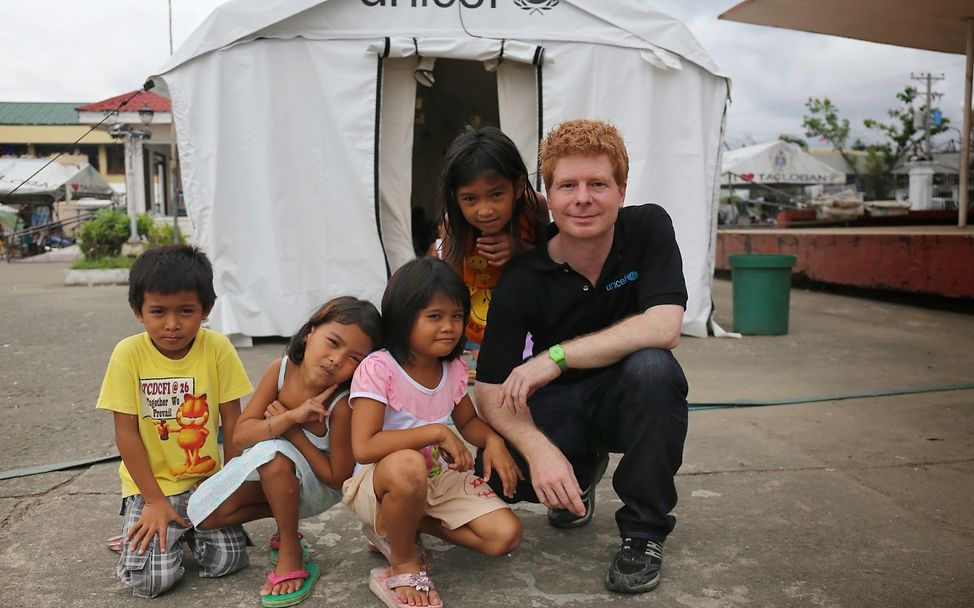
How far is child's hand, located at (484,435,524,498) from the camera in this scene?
7.03 feet

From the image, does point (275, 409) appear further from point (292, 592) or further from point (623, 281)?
point (623, 281)

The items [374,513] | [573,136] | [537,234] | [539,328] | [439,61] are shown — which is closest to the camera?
[374,513]

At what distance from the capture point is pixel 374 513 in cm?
204

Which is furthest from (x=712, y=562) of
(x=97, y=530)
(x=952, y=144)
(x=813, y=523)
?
(x=952, y=144)

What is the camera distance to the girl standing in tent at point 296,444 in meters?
2.06

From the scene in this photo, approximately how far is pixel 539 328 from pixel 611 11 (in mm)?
4444

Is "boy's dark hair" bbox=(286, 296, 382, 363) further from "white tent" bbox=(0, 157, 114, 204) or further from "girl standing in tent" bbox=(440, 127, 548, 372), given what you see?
"white tent" bbox=(0, 157, 114, 204)

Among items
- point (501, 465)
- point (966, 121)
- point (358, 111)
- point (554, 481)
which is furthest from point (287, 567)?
point (966, 121)

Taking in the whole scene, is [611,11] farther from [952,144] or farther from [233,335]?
[952,144]

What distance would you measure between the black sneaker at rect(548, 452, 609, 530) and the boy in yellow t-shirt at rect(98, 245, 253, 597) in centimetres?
96

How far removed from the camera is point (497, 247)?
2539 millimetres

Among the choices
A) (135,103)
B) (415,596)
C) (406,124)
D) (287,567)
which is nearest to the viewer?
(415,596)

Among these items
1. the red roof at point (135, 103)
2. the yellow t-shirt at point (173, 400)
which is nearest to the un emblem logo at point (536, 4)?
the yellow t-shirt at point (173, 400)

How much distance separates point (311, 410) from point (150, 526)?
519 mm
